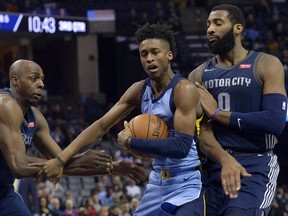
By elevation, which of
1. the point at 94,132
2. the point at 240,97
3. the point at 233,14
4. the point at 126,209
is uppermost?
the point at 233,14

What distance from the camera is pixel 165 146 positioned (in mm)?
5754

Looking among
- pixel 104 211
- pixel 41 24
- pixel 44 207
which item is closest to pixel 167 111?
pixel 104 211

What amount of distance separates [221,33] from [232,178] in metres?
1.18

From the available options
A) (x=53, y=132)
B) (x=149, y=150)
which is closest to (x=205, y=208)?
(x=149, y=150)

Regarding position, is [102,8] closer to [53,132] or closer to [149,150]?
[53,132]

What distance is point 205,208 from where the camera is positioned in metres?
5.96

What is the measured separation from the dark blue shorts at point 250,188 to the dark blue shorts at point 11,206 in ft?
5.39

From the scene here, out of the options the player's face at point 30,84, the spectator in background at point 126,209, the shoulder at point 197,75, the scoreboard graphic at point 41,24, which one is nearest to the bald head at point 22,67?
the player's face at point 30,84

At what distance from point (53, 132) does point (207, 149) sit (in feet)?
42.5

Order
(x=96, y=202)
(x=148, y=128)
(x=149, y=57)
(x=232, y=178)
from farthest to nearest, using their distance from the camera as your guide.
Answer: (x=96, y=202), (x=149, y=57), (x=148, y=128), (x=232, y=178)

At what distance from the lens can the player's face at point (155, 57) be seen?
19.6ft

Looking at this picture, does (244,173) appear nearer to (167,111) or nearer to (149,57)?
(167,111)

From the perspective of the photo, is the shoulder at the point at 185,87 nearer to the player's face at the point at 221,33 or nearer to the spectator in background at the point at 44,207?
the player's face at the point at 221,33

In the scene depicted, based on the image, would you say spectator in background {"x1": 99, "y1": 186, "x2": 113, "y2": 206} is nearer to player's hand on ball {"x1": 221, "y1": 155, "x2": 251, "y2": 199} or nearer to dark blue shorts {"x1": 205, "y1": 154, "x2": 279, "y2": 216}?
dark blue shorts {"x1": 205, "y1": 154, "x2": 279, "y2": 216}
